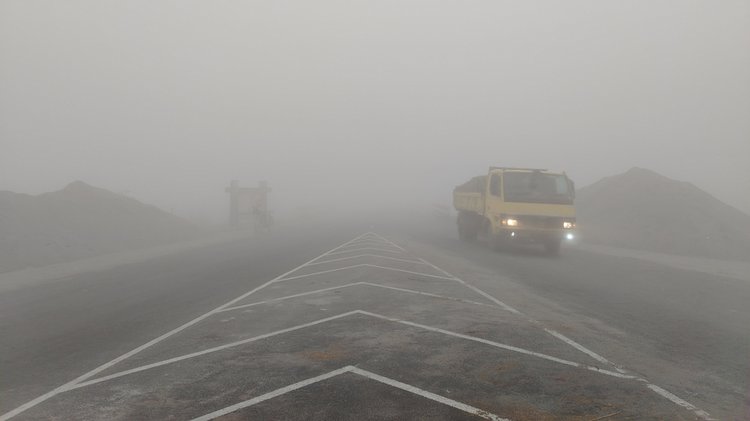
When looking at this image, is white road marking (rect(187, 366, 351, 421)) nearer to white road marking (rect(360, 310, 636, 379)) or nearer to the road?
the road

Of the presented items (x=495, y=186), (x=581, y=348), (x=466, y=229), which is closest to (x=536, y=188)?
(x=495, y=186)

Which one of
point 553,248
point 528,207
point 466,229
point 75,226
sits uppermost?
point 528,207

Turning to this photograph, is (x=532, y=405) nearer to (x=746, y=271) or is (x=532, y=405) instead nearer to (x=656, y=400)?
(x=656, y=400)

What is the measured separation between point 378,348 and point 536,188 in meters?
12.0

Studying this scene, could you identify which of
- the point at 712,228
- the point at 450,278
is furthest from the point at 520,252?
the point at 712,228

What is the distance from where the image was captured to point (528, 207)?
15633 mm

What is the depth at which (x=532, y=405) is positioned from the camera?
4.09 meters

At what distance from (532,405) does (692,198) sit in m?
24.9

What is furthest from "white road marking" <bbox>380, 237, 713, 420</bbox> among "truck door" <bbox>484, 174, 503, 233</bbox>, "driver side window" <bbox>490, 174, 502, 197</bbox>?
"driver side window" <bbox>490, 174, 502, 197</bbox>

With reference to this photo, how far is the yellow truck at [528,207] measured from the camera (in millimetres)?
15578

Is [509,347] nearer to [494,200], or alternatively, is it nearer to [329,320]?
[329,320]

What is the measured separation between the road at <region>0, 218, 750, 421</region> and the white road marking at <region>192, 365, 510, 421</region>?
20mm

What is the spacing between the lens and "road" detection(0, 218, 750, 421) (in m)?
4.20

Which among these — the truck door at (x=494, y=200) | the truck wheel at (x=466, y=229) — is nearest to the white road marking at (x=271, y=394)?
the truck door at (x=494, y=200)
